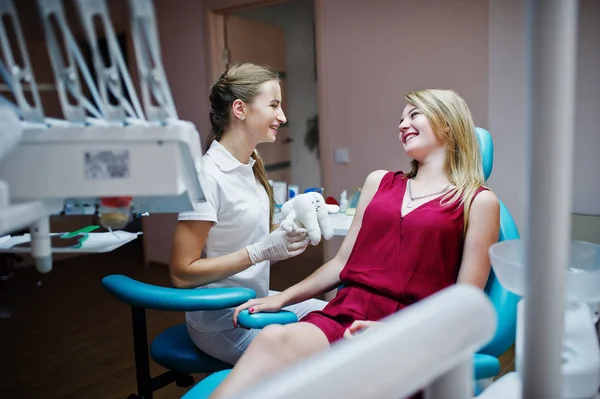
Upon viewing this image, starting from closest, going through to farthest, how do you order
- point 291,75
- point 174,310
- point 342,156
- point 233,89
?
point 174,310, point 233,89, point 342,156, point 291,75

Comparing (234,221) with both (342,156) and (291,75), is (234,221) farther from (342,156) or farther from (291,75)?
(291,75)

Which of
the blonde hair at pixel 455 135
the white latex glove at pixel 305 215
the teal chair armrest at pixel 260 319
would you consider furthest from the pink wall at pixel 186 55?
the teal chair armrest at pixel 260 319

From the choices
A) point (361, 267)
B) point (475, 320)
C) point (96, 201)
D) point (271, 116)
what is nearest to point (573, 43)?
point (475, 320)

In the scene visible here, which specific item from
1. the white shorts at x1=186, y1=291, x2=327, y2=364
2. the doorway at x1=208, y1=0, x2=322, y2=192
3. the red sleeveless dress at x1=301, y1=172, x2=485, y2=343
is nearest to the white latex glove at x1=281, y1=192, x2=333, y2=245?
the red sleeveless dress at x1=301, y1=172, x2=485, y2=343

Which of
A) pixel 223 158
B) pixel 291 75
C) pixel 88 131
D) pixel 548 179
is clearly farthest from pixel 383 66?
pixel 548 179

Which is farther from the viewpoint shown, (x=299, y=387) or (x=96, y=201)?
(x=96, y=201)

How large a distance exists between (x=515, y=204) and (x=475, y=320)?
2.56 meters

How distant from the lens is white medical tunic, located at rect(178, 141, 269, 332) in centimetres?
153

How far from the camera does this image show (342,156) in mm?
3383

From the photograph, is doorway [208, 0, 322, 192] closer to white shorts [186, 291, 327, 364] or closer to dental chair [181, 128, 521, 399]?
white shorts [186, 291, 327, 364]

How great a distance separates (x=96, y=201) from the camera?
0.77m

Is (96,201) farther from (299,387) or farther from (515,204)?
(515,204)

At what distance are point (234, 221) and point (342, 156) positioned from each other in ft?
6.22

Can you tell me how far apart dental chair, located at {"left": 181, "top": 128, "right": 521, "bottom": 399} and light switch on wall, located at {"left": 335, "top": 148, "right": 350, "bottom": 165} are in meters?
1.95
